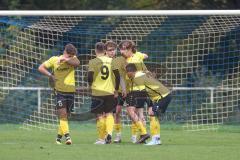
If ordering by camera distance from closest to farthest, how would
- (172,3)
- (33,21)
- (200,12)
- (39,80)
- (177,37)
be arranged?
(200,12), (33,21), (177,37), (39,80), (172,3)

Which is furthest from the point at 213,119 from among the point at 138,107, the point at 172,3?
the point at 172,3

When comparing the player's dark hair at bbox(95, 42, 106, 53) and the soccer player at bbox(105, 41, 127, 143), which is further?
the soccer player at bbox(105, 41, 127, 143)

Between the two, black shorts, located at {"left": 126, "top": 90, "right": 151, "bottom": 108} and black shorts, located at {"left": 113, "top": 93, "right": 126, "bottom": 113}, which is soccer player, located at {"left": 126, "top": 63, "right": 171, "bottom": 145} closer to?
black shorts, located at {"left": 126, "top": 90, "right": 151, "bottom": 108}

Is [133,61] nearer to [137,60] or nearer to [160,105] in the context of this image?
[137,60]

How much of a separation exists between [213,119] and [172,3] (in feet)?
32.4

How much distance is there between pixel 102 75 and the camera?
17.9 metres

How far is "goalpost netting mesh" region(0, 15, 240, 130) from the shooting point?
2122cm

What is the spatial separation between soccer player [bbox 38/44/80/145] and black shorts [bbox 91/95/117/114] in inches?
18.3

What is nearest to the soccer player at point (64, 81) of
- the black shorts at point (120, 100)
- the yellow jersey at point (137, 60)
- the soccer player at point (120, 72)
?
the soccer player at point (120, 72)

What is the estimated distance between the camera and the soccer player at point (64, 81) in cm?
1753

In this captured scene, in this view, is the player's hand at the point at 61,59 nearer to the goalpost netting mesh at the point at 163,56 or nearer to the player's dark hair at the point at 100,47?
the player's dark hair at the point at 100,47

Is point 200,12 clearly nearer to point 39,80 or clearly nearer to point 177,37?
point 177,37

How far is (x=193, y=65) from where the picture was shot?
2209 cm

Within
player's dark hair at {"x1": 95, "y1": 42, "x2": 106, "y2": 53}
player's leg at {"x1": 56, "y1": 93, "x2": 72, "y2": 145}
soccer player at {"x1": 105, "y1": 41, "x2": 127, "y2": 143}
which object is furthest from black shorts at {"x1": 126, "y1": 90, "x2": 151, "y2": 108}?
player's leg at {"x1": 56, "y1": 93, "x2": 72, "y2": 145}
